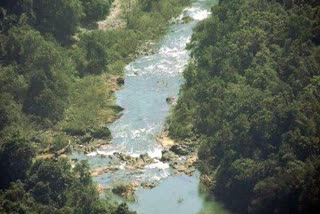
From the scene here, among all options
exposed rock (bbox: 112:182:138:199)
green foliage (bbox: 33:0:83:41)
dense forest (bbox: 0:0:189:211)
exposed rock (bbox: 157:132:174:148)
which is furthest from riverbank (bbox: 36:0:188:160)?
exposed rock (bbox: 112:182:138:199)

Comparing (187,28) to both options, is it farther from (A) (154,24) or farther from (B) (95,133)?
(B) (95,133)

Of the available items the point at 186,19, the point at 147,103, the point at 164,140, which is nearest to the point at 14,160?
the point at 164,140

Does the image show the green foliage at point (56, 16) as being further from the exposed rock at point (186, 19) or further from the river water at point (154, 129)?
the exposed rock at point (186, 19)

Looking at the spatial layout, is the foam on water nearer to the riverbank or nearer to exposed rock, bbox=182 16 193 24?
exposed rock, bbox=182 16 193 24

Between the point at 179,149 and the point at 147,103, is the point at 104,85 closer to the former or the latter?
the point at 147,103

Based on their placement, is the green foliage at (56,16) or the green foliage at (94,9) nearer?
the green foliage at (56,16)

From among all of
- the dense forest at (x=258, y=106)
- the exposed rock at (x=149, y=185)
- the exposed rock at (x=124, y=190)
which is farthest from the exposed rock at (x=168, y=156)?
the exposed rock at (x=124, y=190)

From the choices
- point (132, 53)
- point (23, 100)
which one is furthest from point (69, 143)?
point (132, 53)
